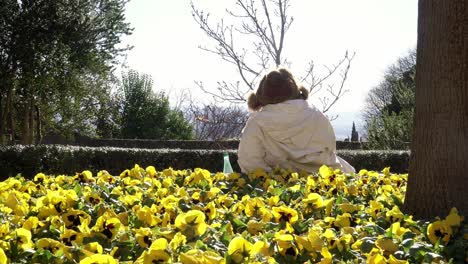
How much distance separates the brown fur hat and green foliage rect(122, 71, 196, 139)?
1947cm

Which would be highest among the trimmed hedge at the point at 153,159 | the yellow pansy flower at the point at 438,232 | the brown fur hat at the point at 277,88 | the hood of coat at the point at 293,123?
the brown fur hat at the point at 277,88

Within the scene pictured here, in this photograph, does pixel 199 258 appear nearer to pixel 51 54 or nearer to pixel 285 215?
pixel 285 215

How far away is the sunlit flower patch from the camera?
5.83 ft

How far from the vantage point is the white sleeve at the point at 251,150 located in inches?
198

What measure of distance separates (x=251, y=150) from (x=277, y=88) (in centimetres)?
54

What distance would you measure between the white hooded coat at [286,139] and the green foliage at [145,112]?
1949 cm

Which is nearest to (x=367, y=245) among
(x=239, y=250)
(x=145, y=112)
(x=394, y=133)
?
(x=239, y=250)

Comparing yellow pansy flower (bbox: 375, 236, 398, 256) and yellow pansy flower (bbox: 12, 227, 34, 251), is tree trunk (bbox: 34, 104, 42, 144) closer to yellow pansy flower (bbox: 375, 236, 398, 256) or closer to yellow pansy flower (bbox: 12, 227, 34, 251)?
yellow pansy flower (bbox: 12, 227, 34, 251)

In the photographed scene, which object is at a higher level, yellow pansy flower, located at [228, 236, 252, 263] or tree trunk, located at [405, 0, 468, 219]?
tree trunk, located at [405, 0, 468, 219]

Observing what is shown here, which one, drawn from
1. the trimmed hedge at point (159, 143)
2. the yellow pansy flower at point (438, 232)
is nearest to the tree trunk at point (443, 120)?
the yellow pansy flower at point (438, 232)

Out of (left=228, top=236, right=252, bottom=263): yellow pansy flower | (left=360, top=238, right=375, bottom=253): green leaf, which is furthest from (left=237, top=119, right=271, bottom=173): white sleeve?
(left=228, top=236, right=252, bottom=263): yellow pansy flower

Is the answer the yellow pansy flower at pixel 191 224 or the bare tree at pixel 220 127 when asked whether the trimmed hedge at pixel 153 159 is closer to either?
the yellow pansy flower at pixel 191 224

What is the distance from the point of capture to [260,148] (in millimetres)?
5094

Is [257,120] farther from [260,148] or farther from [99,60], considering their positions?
[99,60]
